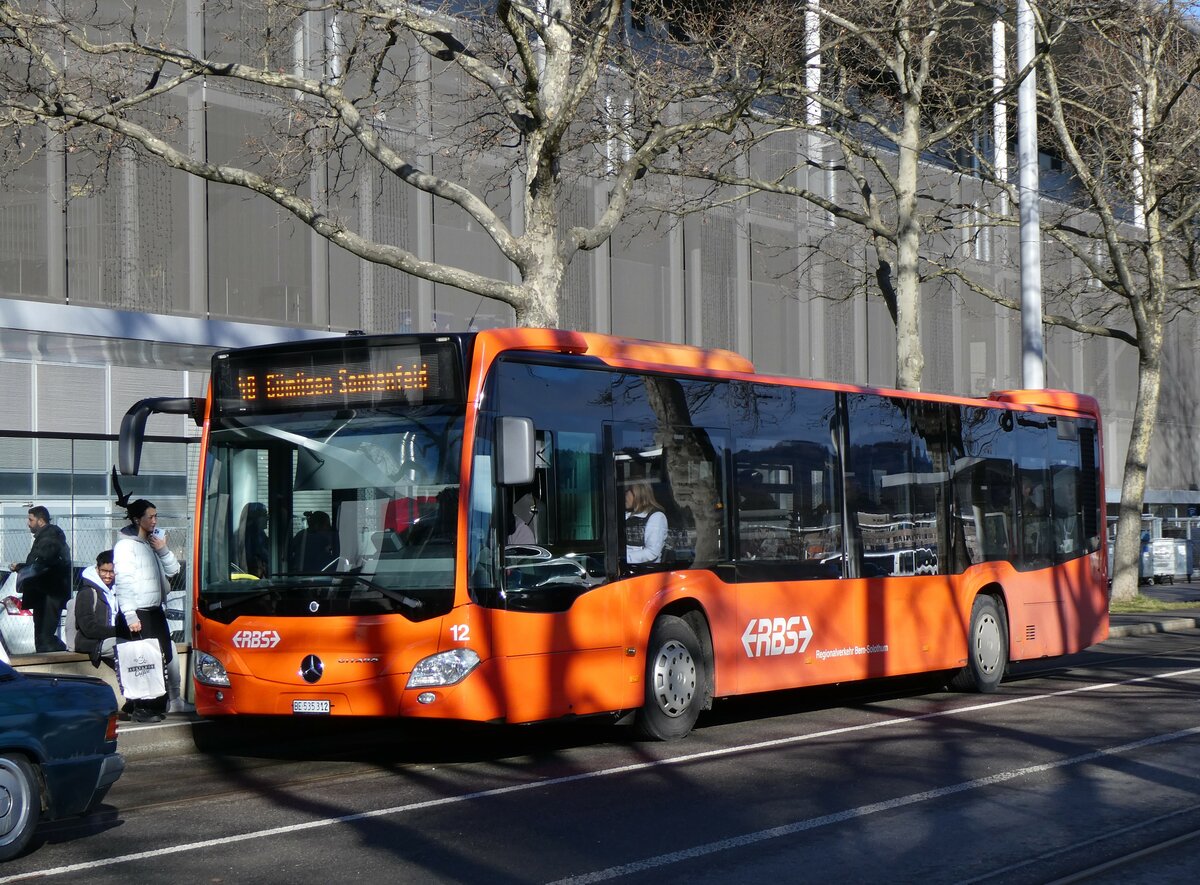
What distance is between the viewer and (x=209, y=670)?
35.3ft

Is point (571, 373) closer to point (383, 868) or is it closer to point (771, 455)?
point (771, 455)

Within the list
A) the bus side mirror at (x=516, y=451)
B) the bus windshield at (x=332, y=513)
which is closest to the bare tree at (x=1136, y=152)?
the bus side mirror at (x=516, y=451)

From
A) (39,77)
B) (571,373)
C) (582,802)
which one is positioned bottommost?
(582,802)

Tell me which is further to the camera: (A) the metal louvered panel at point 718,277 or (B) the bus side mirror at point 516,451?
(A) the metal louvered panel at point 718,277

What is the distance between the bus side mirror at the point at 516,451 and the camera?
9.87 m

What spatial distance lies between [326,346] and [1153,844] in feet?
20.0

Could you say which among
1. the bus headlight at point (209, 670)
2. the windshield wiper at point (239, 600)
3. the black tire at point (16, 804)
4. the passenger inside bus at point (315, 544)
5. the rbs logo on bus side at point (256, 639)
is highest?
the passenger inside bus at point (315, 544)

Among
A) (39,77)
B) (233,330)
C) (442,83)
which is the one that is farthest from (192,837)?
(442,83)

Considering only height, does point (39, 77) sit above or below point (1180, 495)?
above

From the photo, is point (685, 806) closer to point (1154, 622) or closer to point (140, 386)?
point (140, 386)

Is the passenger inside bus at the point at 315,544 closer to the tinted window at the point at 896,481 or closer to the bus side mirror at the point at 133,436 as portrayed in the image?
the bus side mirror at the point at 133,436

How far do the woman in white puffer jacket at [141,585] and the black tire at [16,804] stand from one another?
492 cm

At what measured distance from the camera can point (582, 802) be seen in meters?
8.91

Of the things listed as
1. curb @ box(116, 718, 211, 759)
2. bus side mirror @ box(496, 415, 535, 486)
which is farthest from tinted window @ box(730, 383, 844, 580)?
curb @ box(116, 718, 211, 759)
